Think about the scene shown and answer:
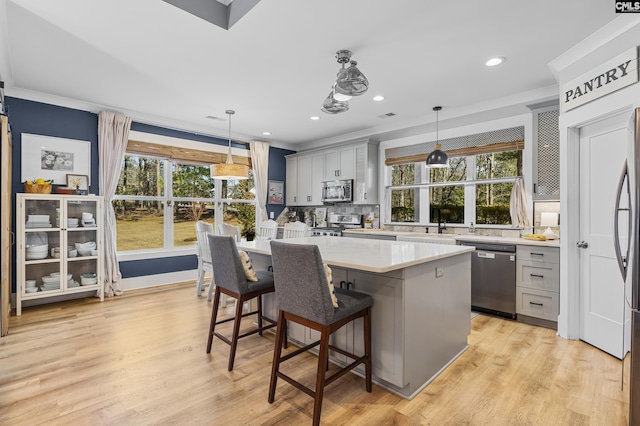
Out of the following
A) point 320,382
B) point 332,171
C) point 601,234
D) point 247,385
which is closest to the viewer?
point 320,382

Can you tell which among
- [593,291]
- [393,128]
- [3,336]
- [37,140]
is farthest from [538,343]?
[37,140]

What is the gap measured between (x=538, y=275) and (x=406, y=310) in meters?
2.21

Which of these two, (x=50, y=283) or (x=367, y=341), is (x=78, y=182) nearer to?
(x=50, y=283)

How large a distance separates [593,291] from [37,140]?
625 cm

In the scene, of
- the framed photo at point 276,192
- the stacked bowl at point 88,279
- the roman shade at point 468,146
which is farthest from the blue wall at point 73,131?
the roman shade at point 468,146

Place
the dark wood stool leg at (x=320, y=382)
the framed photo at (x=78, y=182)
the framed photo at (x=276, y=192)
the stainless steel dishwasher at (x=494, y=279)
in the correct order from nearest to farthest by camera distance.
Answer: the dark wood stool leg at (x=320, y=382)
the stainless steel dishwasher at (x=494, y=279)
the framed photo at (x=78, y=182)
the framed photo at (x=276, y=192)

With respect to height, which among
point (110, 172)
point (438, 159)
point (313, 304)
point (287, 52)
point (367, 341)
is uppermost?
point (287, 52)

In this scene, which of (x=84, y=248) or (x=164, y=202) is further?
(x=164, y=202)

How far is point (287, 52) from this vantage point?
2.85m

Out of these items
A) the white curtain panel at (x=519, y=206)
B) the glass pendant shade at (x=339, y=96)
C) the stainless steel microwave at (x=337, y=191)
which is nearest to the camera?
the glass pendant shade at (x=339, y=96)

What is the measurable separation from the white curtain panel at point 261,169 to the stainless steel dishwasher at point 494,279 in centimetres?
386

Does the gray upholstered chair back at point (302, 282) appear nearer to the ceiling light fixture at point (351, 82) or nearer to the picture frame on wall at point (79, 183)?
the ceiling light fixture at point (351, 82)

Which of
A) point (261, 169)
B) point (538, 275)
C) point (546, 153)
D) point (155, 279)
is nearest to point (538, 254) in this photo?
point (538, 275)

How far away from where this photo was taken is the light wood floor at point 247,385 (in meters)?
1.87
